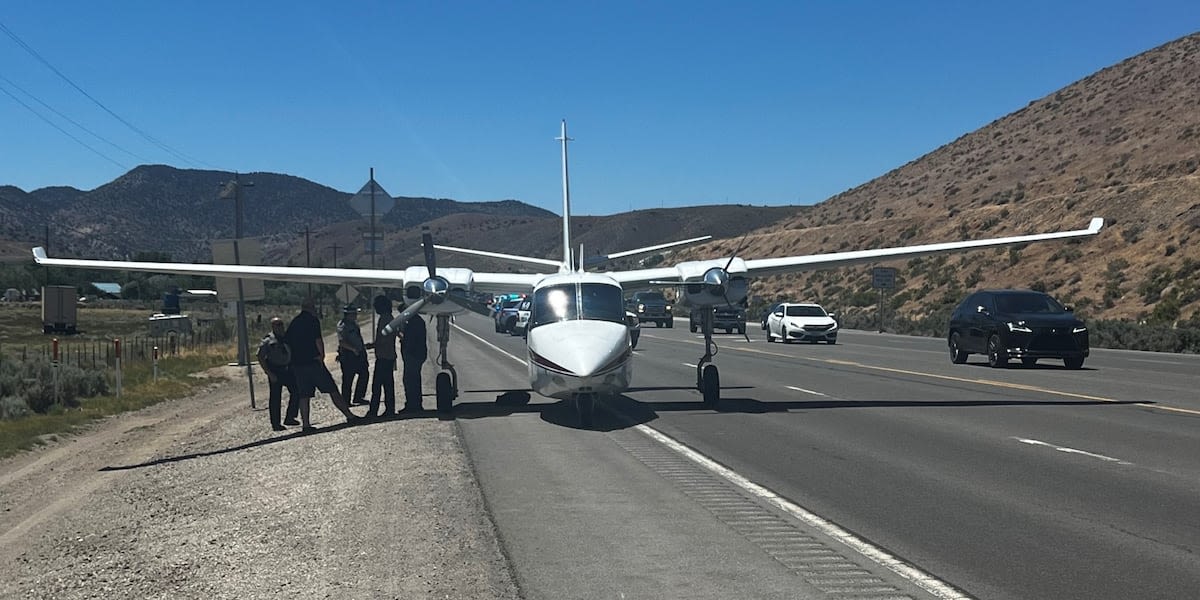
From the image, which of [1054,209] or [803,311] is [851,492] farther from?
[1054,209]

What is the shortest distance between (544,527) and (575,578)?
173 centimetres

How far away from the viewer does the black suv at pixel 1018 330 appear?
26859 millimetres

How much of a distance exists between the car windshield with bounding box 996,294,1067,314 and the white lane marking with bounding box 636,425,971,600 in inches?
680

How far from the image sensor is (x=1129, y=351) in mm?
37656

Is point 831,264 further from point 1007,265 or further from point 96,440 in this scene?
point 1007,265

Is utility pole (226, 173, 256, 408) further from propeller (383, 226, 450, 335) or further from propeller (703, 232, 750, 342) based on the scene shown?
propeller (703, 232, 750, 342)

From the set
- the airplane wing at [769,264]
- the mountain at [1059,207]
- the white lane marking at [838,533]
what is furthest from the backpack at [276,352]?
the mountain at [1059,207]

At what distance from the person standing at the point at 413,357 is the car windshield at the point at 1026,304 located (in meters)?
15.9

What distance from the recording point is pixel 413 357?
19.2 metres

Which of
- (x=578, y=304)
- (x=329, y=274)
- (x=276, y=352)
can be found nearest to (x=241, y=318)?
(x=329, y=274)

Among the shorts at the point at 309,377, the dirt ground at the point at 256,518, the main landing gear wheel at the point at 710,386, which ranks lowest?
the dirt ground at the point at 256,518

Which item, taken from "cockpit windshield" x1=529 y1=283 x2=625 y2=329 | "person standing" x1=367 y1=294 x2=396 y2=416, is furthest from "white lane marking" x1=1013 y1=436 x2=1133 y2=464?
"person standing" x1=367 y1=294 x2=396 y2=416

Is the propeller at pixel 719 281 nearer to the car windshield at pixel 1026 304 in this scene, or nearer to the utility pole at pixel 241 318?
the utility pole at pixel 241 318

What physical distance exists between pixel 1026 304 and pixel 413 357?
659 inches
